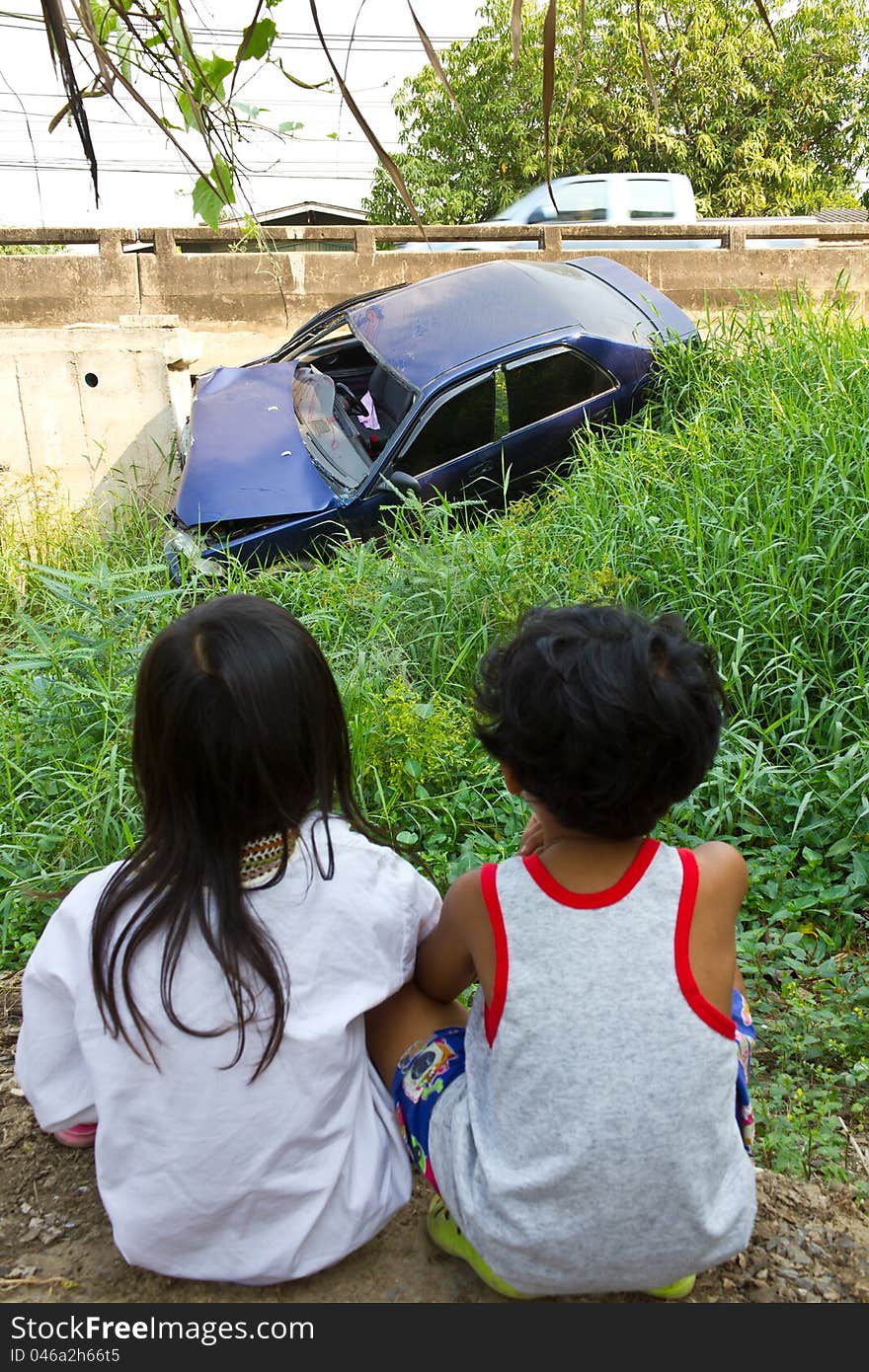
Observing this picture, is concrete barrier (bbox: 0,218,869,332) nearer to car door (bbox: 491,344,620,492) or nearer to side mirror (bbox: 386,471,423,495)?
car door (bbox: 491,344,620,492)

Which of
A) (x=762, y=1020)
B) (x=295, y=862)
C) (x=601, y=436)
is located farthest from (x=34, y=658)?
(x=601, y=436)

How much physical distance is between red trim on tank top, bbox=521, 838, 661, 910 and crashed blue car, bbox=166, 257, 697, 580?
129 inches

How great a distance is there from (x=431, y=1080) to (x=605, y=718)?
0.62 metres

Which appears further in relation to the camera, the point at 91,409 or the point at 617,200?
the point at 617,200

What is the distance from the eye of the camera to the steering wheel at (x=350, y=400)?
5.72 m

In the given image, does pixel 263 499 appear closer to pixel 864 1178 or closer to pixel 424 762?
pixel 424 762

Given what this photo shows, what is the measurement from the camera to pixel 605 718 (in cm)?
129

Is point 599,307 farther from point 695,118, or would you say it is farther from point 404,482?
point 695,118

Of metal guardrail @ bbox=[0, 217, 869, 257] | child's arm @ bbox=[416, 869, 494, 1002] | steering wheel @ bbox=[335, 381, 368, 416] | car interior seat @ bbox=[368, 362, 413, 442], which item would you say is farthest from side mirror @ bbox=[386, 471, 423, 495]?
metal guardrail @ bbox=[0, 217, 869, 257]

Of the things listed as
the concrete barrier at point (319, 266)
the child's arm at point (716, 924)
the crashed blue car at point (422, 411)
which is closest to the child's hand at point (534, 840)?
the child's arm at point (716, 924)

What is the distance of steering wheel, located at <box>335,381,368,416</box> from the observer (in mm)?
5722

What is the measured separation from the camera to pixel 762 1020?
91.0 inches

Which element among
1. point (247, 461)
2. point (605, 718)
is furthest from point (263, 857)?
point (247, 461)

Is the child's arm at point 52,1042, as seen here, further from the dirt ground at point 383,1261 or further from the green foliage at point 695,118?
the green foliage at point 695,118
